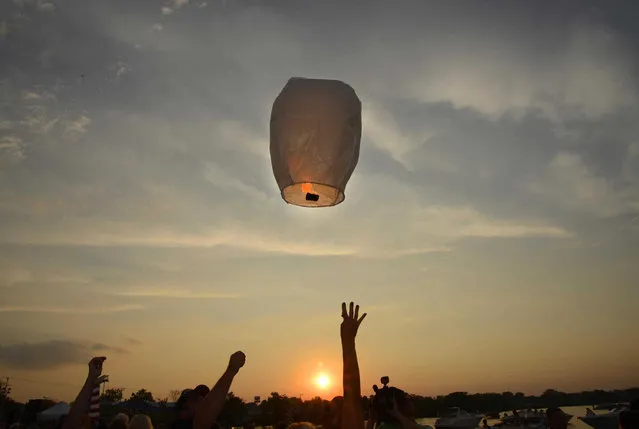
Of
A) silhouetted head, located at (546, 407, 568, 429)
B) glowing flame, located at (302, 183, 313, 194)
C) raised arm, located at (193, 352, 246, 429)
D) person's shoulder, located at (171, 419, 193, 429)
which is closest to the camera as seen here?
raised arm, located at (193, 352, 246, 429)

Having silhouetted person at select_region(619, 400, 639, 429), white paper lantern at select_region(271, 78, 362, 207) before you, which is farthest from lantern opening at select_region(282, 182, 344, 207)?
silhouetted person at select_region(619, 400, 639, 429)

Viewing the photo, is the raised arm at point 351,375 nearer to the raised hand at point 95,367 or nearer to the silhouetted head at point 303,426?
the silhouetted head at point 303,426

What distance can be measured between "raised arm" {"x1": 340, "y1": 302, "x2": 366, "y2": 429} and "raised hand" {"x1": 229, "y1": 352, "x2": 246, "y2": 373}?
2.18 feet

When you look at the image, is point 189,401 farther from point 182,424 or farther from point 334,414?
point 334,414

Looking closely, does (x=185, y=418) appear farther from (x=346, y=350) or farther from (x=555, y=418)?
(x=555, y=418)

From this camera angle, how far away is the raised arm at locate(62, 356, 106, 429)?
11.6 ft

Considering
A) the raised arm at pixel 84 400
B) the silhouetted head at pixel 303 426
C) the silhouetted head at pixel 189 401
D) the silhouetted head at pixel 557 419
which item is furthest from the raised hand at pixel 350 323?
the silhouetted head at pixel 557 419

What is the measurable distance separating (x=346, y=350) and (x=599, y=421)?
5044 centimetres

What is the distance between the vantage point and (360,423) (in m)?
3.06

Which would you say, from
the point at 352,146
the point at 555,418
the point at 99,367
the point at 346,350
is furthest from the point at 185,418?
the point at 555,418

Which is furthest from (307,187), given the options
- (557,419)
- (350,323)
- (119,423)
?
(557,419)

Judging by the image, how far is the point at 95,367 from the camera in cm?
407

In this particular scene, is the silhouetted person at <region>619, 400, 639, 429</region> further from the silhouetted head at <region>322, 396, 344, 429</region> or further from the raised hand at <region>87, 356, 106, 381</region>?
the raised hand at <region>87, 356, 106, 381</region>

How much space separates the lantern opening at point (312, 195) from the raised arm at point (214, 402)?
163 cm
